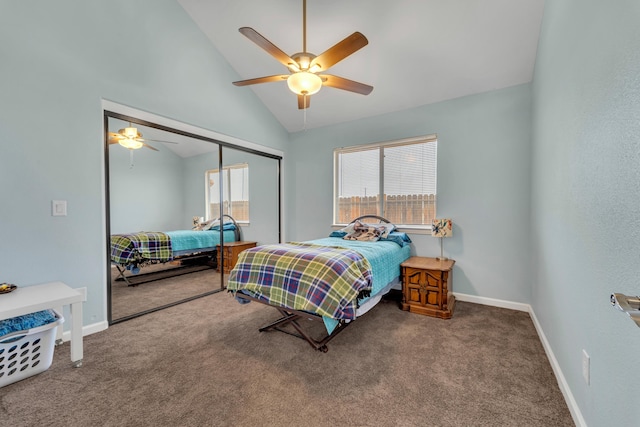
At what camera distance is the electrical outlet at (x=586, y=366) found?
1326 millimetres

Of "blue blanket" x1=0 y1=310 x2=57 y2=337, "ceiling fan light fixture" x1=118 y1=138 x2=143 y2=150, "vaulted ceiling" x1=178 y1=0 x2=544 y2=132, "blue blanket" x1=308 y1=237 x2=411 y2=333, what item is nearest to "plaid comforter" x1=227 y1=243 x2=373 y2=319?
"blue blanket" x1=308 y1=237 x2=411 y2=333

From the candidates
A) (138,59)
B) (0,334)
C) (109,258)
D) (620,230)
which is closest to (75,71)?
(138,59)

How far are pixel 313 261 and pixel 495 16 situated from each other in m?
2.94

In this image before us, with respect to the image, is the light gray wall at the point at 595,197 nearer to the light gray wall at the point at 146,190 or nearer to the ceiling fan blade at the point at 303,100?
the ceiling fan blade at the point at 303,100

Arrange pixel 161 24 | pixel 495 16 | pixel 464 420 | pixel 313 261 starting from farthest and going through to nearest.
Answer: pixel 161 24, pixel 495 16, pixel 313 261, pixel 464 420

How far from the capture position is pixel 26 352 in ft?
6.06

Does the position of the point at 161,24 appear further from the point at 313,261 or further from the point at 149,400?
the point at 149,400

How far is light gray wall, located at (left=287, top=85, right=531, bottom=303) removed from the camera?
10.3 ft

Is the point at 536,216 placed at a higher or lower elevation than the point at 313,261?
higher

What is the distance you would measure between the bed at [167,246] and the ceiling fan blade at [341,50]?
8.38 feet

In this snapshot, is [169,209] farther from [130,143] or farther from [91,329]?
[91,329]

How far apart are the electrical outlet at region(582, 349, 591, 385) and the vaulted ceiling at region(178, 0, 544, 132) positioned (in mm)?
2907

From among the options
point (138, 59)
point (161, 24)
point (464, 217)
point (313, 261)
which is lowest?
point (313, 261)

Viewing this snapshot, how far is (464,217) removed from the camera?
11.4 feet
